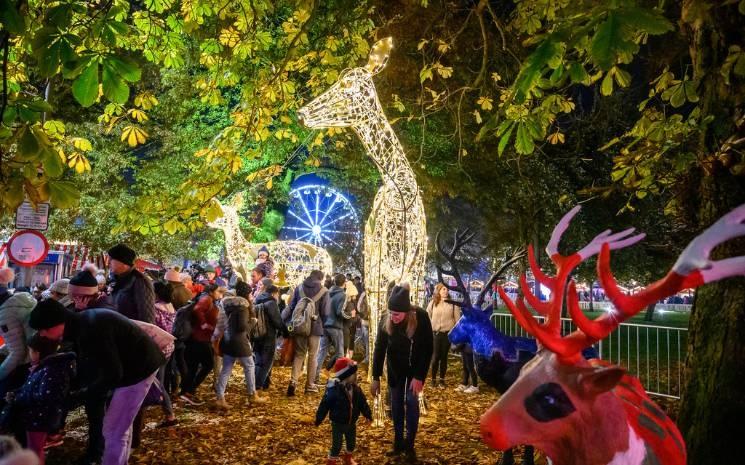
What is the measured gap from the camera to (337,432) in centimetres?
522

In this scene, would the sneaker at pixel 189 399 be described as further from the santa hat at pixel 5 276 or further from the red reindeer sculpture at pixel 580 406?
the red reindeer sculpture at pixel 580 406

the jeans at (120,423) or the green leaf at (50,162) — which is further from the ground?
the green leaf at (50,162)

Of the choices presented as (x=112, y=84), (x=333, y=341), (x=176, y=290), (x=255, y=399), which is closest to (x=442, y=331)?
(x=333, y=341)

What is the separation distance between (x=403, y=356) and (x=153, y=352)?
2.63m

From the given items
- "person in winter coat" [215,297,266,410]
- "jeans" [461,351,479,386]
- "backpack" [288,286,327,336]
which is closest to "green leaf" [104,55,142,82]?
"person in winter coat" [215,297,266,410]

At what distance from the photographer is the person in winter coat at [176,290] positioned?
8.68 m

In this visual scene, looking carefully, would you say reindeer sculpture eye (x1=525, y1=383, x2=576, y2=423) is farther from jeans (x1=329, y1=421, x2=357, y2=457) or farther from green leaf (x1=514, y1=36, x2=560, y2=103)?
jeans (x1=329, y1=421, x2=357, y2=457)

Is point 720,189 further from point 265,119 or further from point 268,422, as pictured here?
point 268,422

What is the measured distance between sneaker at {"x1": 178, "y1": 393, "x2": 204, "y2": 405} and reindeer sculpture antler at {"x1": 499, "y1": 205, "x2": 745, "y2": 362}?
23.4 feet

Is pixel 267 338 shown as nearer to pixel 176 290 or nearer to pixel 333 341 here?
pixel 333 341

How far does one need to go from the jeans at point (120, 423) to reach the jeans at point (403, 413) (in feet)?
8.91

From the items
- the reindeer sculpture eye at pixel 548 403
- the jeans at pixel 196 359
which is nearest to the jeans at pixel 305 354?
the jeans at pixel 196 359

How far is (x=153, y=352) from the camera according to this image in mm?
4477

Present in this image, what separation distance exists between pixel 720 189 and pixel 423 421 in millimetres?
5211
